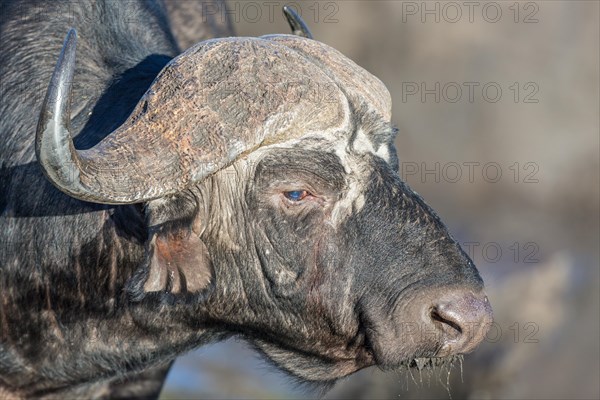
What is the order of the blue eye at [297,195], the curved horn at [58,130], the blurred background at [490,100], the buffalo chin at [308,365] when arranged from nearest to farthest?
the curved horn at [58,130], the blue eye at [297,195], the buffalo chin at [308,365], the blurred background at [490,100]

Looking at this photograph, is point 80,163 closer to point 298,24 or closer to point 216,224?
point 216,224

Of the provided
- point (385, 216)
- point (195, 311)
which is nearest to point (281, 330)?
point (195, 311)

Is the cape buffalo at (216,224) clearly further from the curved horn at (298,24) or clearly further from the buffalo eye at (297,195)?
the curved horn at (298,24)

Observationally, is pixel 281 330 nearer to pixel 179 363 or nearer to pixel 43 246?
pixel 43 246

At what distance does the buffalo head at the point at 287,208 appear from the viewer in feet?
15.1

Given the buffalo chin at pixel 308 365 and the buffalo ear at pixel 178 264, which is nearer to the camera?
the buffalo ear at pixel 178 264

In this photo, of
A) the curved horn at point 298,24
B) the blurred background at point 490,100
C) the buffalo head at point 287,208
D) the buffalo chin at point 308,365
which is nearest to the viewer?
the buffalo head at point 287,208

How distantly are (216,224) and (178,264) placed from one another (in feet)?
0.82

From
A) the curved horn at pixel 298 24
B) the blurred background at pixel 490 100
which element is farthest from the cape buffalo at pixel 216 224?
the blurred background at pixel 490 100

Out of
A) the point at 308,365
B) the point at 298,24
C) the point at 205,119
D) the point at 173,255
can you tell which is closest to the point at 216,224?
the point at 173,255

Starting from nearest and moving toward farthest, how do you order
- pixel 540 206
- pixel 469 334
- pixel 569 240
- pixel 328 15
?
pixel 469 334, pixel 569 240, pixel 540 206, pixel 328 15

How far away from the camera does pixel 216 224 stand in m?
5.01

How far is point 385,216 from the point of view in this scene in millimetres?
4777

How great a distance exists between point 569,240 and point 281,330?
946 centimetres
